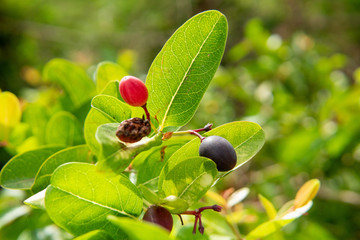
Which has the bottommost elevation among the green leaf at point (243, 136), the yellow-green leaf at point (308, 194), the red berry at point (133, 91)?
the yellow-green leaf at point (308, 194)

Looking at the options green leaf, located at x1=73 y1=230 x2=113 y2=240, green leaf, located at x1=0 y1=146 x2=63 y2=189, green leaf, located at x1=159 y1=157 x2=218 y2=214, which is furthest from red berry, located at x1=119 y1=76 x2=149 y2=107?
green leaf, located at x1=0 y1=146 x2=63 y2=189

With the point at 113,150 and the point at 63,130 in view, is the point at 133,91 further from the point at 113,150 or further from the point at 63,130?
the point at 63,130

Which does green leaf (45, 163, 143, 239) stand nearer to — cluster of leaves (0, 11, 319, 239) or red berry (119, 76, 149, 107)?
cluster of leaves (0, 11, 319, 239)

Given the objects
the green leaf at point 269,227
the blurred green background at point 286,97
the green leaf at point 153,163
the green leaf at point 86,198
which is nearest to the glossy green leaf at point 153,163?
the green leaf at point 153,163

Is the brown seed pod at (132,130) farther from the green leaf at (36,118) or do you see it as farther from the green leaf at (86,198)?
the green leaf at (36,118)

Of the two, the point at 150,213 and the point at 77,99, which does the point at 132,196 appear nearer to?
the point at 150,213
